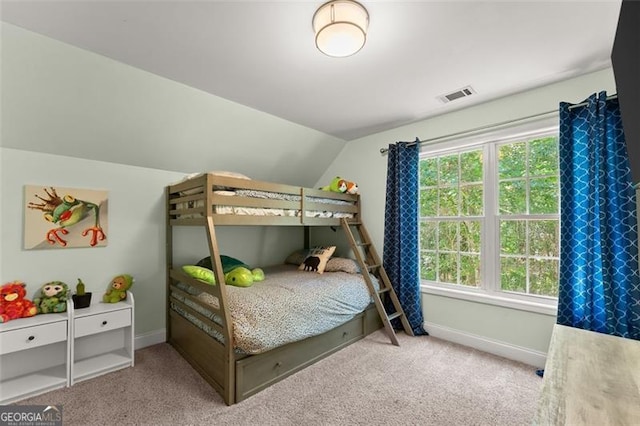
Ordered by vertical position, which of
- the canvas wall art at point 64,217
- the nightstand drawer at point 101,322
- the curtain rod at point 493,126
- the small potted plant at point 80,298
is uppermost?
the curtain rod at point 493,126

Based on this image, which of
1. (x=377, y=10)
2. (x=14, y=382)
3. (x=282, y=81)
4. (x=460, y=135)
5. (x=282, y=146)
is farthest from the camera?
(x=282, y=146)

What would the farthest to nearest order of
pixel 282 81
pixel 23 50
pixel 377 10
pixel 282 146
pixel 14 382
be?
pixel 282 146, pixel 282 81, pixel 14 382, pixel 23 50, pixel 377 10

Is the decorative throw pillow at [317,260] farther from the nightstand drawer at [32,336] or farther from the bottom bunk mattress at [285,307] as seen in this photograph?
the nightstand drawer at [32,336]

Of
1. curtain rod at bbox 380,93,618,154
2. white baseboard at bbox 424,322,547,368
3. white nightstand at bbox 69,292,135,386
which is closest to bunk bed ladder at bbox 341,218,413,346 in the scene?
white baseboard at bbox 424,322,547,368

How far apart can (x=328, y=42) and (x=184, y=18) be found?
81 cm

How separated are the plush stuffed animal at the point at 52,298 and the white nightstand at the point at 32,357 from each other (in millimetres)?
75

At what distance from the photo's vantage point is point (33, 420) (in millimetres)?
1809

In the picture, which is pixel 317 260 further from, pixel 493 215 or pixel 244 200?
pixel 493 215

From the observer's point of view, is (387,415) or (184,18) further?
(387,415)

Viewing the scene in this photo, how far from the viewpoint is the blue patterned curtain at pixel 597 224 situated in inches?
75.1

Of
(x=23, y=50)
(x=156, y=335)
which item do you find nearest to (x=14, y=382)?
(x=156, y=335)

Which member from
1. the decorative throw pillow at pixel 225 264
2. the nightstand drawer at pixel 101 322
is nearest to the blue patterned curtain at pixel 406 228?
the decorative throw pillow at pixel 225 264

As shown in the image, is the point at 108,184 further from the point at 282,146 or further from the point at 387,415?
the point at 387,415

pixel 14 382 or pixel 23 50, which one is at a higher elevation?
pixel 23 50
